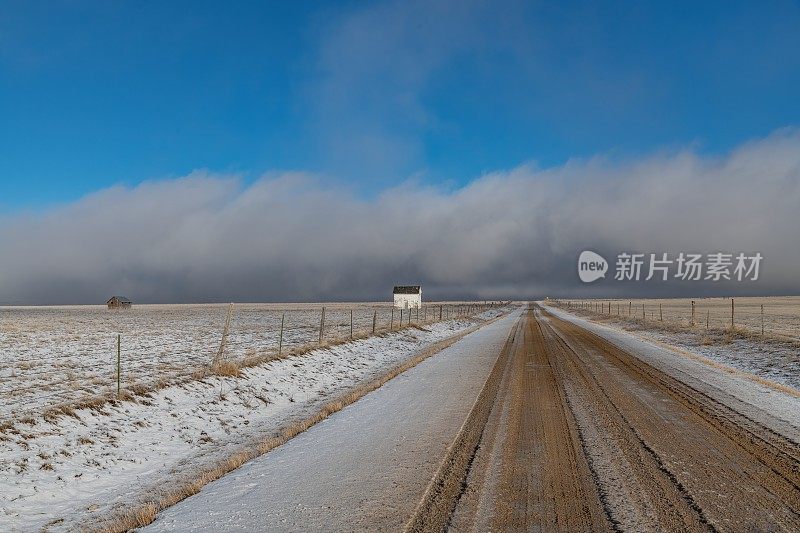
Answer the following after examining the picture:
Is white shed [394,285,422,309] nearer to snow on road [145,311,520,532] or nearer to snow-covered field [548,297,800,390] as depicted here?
snow-covered field [548,297,800,390]

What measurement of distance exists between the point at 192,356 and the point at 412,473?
15025 millimetres

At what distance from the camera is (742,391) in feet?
38.5

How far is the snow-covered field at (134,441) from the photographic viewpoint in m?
6.64

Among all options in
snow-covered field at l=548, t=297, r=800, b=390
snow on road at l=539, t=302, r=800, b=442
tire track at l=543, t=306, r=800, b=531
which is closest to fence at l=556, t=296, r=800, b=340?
snow-covered field at l=548, t=297, r=800, b=390

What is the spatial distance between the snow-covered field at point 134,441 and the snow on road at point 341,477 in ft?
4.53

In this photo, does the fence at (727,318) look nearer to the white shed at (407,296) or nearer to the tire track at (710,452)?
the tire track at (710,452)

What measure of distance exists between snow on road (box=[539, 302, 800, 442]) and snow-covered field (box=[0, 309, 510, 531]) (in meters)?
9.05

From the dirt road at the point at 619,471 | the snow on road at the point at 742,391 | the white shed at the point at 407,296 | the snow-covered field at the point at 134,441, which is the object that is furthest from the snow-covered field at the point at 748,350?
the white shed at the point at 407,296

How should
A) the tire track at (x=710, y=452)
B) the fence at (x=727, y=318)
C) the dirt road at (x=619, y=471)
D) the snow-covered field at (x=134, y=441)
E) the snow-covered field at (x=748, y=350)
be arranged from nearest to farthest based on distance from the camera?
the dirt road at (x=619, y=471)
the tire track at (x=710, y=452)
the snow-covered field at (x=134, y=441)
the snow-covered field at (x=748, y=350)
the fence at (x=727, y=318)

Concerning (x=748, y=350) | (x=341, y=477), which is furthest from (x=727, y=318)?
(x=341, y=477)

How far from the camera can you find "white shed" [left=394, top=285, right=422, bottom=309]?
101338mm

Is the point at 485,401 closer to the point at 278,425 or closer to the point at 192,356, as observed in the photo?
the point at 278,425

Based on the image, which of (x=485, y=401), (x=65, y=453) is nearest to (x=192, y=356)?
(x=65, y=453)

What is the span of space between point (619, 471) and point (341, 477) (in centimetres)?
353
